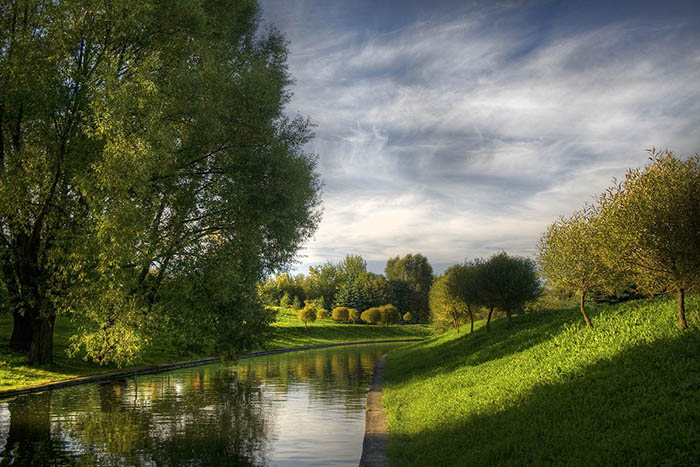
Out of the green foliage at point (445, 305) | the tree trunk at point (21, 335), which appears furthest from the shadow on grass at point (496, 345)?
the tree trunk at point (21, 335)

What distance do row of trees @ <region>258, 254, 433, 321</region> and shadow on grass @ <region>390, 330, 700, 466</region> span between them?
334 ft

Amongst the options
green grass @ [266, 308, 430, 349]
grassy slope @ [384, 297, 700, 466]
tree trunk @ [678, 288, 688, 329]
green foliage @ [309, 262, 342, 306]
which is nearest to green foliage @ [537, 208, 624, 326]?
grassy slope @ [384, 297, 700, 466]

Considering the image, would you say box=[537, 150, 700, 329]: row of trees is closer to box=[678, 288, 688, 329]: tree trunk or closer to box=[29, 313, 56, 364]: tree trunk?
box=[678, 288, 688, 329]: tree trunk

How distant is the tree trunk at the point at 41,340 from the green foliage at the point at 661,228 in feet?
86.0

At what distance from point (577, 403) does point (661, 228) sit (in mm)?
6284

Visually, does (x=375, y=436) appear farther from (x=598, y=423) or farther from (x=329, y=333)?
(x=329, y=333)

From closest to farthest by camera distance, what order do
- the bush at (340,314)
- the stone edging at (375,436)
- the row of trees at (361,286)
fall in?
the stone edging at (375,436), the bush at (340,314), the row of trees at (361,286)

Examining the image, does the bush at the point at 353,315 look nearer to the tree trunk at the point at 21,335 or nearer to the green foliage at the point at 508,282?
the green foliage at the point at 508,282

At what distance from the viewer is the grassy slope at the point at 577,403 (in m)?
9.38

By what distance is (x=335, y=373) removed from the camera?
34906 mm

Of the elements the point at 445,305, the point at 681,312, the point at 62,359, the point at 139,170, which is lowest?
the point at 62,359

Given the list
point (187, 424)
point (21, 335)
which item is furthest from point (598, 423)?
point (21, 335)

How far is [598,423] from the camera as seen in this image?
10633 mm

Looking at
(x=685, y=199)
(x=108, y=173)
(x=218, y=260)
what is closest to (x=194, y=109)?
(x=108, y=173)
